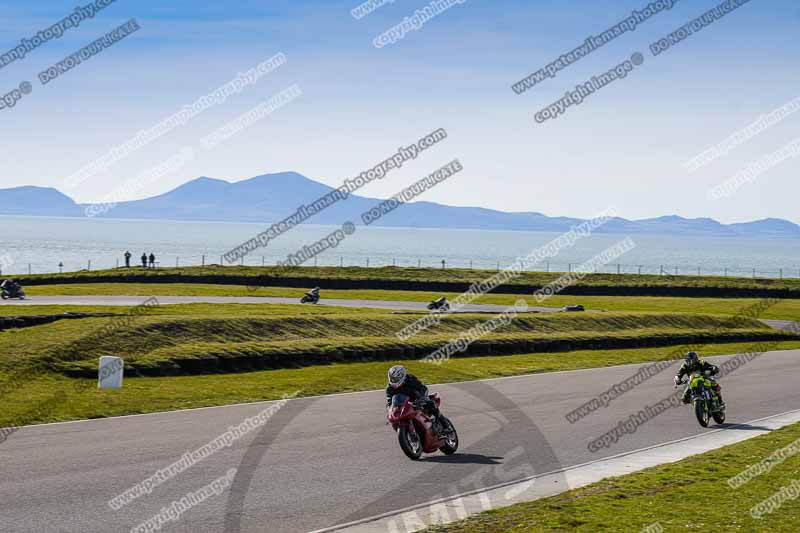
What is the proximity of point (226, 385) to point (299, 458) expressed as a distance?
952 cm

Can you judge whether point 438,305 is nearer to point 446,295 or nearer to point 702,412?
point 446,295

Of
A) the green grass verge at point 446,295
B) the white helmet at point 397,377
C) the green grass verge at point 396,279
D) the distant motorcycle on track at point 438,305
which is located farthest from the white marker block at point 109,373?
the green grass verge at point 396,279

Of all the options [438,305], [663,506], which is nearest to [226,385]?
[663,506]

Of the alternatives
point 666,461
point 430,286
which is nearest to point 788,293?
point 430,286

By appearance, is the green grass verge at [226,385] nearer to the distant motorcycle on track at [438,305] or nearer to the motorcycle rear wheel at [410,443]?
the motorcycle rear wheel at [410,443]

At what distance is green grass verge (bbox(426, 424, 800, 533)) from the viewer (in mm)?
10258

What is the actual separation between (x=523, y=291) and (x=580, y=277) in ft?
44.1

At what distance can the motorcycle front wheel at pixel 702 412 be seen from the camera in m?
19.0

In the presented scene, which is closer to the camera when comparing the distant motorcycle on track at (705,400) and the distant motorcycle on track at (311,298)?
the distant motorcycle on track at (705,400)

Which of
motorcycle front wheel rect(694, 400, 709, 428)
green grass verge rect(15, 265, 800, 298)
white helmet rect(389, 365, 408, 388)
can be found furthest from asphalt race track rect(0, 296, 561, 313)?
white helmet rect(389, 365, 408, 388)

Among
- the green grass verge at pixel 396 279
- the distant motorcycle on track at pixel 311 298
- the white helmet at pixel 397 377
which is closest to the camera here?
the white helmet at pixel 397 377

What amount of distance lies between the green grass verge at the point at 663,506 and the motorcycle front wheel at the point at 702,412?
4740 mm

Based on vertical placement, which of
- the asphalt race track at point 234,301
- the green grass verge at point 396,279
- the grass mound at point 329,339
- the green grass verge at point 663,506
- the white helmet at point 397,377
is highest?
the green grass verge at point 396,279

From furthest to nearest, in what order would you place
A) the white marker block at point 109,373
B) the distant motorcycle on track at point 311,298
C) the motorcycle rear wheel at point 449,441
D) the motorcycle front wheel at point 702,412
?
the distant motorcycle on track at point 311,298
the white marker block at point 109,373
the motorcycle front wheel at point 702,412
the motorcycle rear wheel at point 449,441
